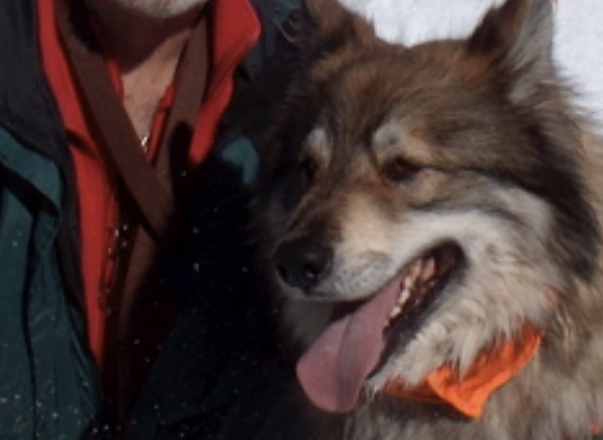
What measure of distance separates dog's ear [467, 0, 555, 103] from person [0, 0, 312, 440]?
563 mm

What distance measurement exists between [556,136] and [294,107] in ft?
1.79

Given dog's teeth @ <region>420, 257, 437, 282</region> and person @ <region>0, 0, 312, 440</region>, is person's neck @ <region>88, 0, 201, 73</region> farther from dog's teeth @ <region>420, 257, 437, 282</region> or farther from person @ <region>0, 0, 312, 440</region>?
dog's teeth @ <region>420, 257, 437, 282</region>

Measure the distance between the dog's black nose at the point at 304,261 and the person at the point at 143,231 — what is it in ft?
1.78

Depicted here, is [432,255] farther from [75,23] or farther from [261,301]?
[75,23]

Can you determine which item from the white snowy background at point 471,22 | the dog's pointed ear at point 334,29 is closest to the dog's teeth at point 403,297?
the dog's pointed ear at point 334,29

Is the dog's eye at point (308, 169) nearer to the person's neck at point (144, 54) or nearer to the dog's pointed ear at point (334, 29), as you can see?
the dog's pointed ear at point (334, 29)

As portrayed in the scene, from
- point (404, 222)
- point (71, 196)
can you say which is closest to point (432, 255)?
point (404, 222)

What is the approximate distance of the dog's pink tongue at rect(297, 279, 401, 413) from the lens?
291 cm

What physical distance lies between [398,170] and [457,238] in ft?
0.54

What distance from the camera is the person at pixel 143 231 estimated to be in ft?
10.7

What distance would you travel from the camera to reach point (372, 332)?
2.91 meters

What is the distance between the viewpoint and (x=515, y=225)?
2902mm

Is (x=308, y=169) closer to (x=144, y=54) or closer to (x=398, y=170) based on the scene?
(x=398, y=170)

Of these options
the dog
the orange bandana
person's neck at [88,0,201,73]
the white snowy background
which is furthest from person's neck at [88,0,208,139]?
the white snowy background
